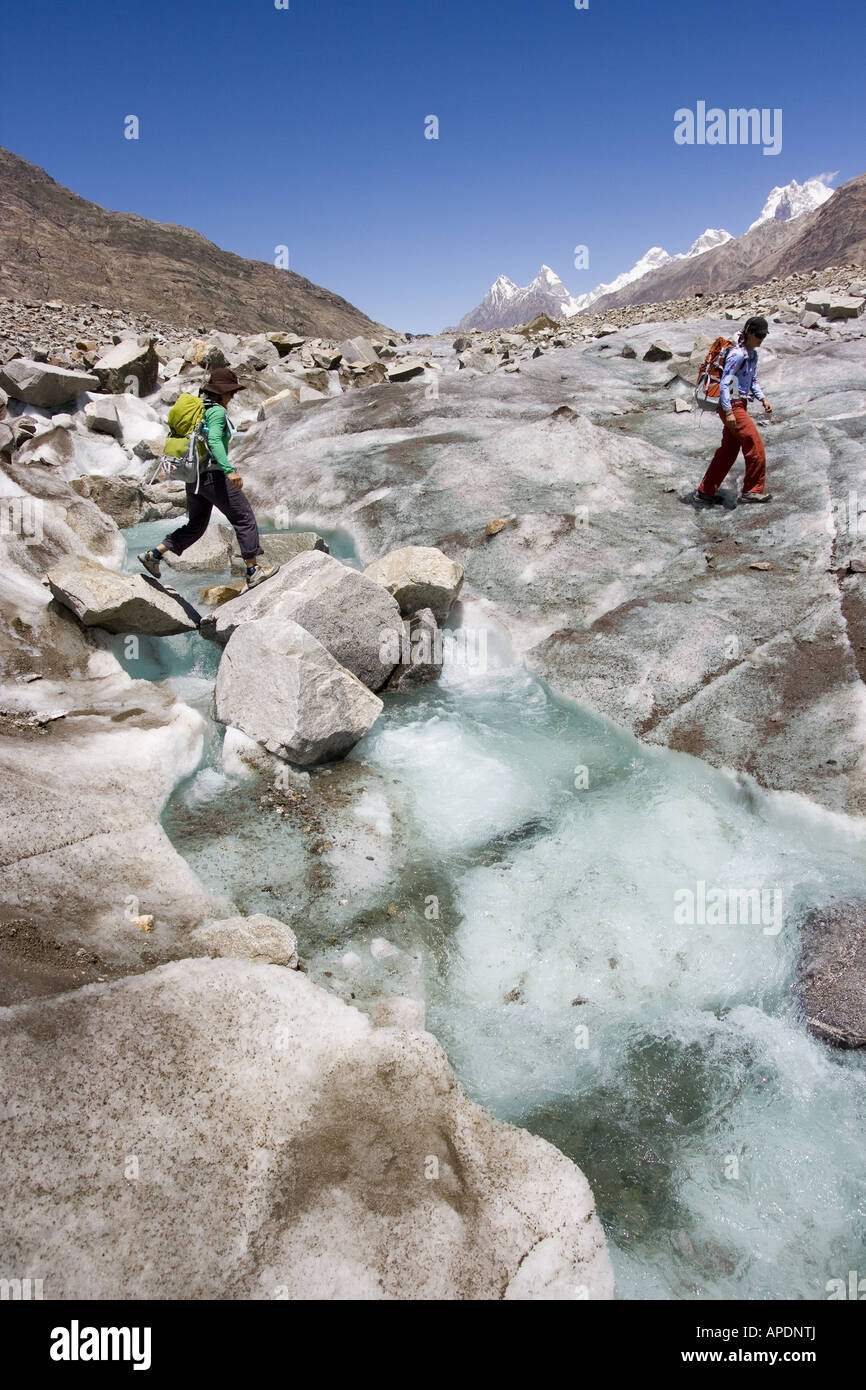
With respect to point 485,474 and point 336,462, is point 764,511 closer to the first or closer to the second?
point 485,474

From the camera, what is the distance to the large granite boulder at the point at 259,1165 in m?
3.06

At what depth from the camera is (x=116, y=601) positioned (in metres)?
8.00

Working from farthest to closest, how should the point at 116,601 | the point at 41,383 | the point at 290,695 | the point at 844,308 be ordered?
the point at 844,308
the point at 41,383
the point at 116,601
the point at 290,695

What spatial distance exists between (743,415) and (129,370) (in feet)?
47.8

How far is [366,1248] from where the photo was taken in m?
3.20

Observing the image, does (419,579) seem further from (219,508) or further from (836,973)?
(836,973)

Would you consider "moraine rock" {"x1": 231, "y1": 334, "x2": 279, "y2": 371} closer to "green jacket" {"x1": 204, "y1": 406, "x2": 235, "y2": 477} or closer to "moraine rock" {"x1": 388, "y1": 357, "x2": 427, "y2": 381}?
"moraine rock" {"x1": 388, "y1": 357, "x2": 427, "y2": 381}

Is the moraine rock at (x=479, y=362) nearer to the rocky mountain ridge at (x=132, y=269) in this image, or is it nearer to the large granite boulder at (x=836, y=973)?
the large granite boulder at (x=836, y=973)

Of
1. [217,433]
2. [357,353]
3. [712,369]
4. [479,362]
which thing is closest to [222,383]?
[217,433]

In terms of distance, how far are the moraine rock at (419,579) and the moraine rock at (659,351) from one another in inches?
572

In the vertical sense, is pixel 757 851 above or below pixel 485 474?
below
